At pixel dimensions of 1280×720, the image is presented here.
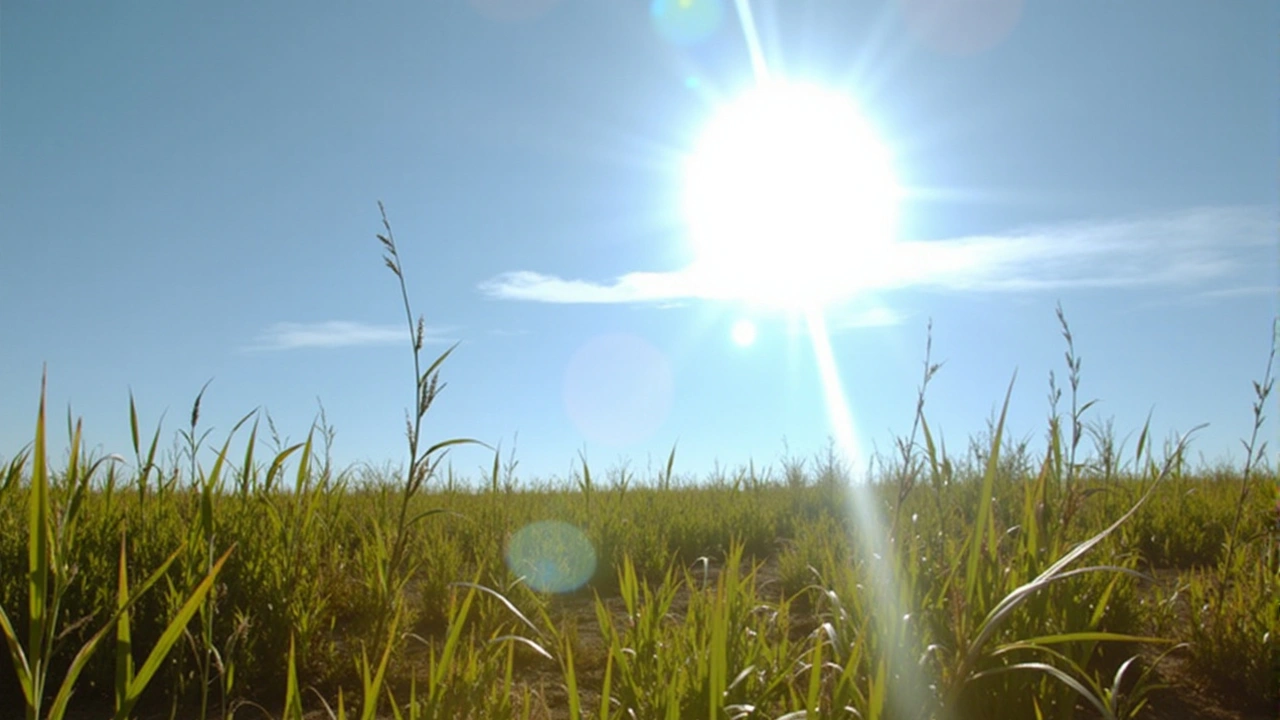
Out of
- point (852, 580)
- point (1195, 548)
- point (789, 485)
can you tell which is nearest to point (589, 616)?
point (852, 580)

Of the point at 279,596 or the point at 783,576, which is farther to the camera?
the point at 783,576

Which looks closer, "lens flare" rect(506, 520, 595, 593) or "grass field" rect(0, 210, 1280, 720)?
"grass field" rect(0, 210, 1280, 720)

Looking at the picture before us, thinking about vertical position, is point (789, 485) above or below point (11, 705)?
above

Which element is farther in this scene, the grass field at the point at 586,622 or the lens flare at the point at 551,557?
the lens flare at the point at 551,557

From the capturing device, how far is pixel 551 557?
385 centimetres

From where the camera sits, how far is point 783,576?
3.78 metres

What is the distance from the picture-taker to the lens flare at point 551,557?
3684 millimetres

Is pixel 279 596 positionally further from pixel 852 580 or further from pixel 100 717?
pixel 852 580

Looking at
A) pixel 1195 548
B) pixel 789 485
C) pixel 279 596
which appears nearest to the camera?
pixel 279 596

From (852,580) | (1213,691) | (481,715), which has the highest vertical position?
(852,580)

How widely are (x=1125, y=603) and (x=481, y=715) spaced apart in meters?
2.42

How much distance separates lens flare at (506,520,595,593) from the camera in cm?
368

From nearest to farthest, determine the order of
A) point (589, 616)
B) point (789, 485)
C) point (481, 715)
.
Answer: point (481, 715)
point (589, 616)
point (789, 485)

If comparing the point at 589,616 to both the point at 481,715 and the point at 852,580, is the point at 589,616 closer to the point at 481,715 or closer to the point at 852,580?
the point at 852,580
